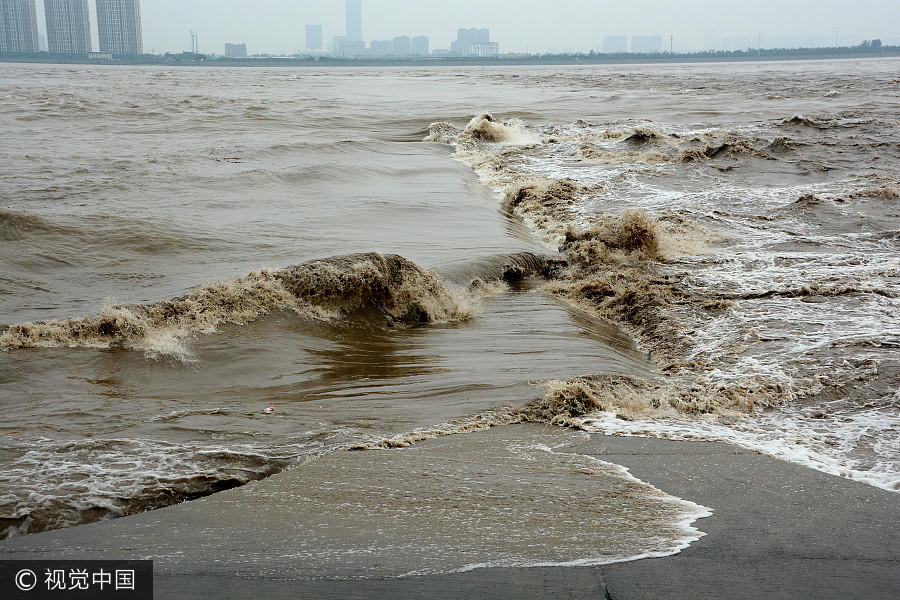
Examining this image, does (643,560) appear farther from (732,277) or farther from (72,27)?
(72,27)

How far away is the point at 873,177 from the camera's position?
515 inches

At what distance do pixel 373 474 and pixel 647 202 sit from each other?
939cm

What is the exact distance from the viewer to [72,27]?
140m

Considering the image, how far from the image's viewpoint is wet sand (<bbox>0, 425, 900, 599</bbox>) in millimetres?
2396

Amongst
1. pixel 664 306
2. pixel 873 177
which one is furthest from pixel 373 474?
pixel 873 177

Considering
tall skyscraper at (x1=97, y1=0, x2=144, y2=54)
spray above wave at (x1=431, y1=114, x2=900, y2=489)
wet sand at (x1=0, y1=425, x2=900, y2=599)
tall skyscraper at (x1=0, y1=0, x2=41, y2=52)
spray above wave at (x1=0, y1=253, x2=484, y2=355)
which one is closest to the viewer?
wet sand at (x1=0, y1=425, x2=900, y2=599)

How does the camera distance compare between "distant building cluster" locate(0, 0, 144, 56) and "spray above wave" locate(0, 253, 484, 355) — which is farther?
"distant building cluster" locate(0, 0, 144, 56)

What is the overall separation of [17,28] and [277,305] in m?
160

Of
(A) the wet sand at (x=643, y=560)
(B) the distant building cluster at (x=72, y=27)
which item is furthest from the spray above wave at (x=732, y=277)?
(B) the distant building cluster at (x=72, y=27)

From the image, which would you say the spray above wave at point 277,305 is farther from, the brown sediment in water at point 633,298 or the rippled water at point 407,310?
the brown sediment in water at point 633,298

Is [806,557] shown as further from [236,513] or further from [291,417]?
[291,417]

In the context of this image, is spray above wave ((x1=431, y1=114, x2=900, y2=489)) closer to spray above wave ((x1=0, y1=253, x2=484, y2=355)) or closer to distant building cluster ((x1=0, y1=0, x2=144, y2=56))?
spray above wave ((x1=0, y1=253, x2=484, y2=355))

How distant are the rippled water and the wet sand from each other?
8.2 inches

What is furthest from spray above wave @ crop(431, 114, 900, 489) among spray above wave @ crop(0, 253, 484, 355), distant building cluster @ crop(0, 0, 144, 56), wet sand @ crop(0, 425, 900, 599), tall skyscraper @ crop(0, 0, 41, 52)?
tall skyscraper @ crop(0, 0, 41, 52)
